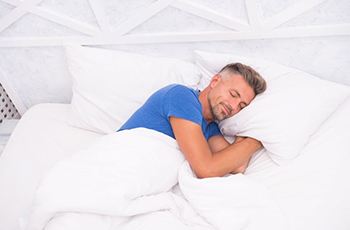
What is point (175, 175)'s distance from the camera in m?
1.10

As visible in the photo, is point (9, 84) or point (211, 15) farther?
point (9, 84)

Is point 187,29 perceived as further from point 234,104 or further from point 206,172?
point 206,172

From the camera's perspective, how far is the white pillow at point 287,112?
111cm

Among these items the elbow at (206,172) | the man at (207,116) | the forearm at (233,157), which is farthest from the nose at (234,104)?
the elbow at (206,172)

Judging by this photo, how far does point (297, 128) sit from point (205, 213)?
40cm

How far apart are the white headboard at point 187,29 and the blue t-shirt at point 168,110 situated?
299 mm

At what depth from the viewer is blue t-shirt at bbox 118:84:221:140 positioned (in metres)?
1.09

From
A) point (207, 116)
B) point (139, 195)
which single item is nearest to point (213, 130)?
point (207, 116)

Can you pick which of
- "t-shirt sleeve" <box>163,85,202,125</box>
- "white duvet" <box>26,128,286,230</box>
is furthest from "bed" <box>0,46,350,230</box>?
"t-shirt sleeve" <box>163,85,202,125</box>

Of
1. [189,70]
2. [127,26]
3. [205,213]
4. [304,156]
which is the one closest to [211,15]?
[189,70]

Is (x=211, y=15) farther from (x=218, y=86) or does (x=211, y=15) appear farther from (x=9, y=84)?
(x=9, y=84)

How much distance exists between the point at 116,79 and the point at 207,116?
39cm

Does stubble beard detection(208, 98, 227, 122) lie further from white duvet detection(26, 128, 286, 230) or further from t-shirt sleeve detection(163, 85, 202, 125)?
white duvet detection(26, 128, 286, 230)

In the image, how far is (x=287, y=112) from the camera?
113cm
